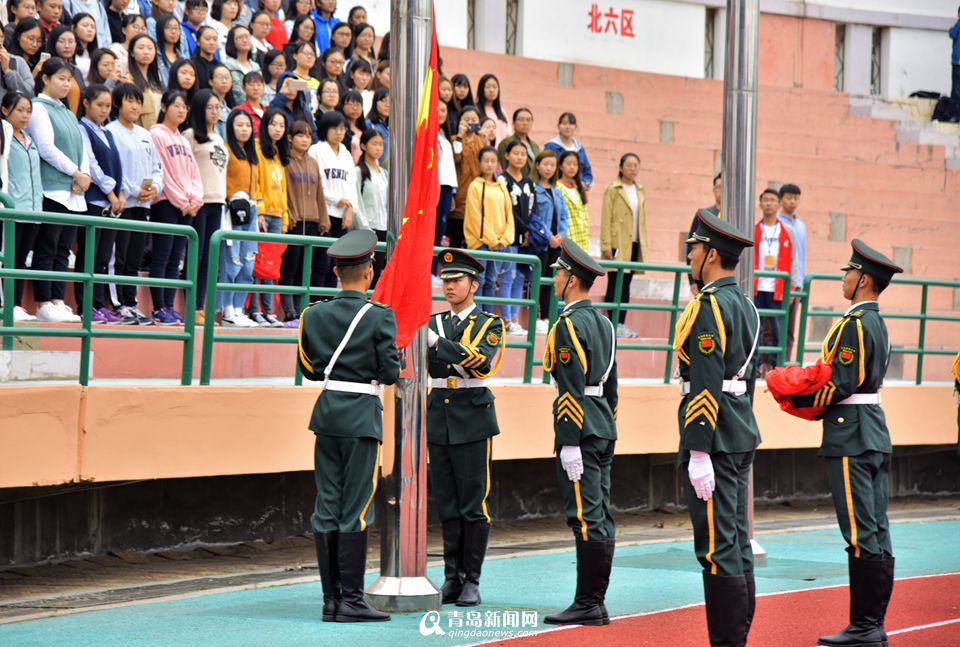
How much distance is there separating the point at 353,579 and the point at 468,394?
1.46 meters

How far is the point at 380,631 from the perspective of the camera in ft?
27.2

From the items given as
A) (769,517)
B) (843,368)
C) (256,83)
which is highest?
(256,83)

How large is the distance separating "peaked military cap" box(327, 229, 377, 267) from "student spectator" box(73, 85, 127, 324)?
2.71 meters

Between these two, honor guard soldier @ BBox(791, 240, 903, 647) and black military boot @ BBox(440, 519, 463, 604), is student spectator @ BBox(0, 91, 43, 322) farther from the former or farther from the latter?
honor guard soldier @ BBox(791, 240, 903, 647)

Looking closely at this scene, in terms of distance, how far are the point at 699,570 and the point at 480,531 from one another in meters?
2.38

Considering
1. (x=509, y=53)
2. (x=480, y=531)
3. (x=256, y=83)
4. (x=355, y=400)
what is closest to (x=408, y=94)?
(x=355, y=400)

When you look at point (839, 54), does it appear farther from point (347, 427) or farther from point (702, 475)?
point (702, 475)

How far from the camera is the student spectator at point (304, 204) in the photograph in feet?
39.9

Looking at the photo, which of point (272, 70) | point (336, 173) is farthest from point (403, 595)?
point (272, 70)

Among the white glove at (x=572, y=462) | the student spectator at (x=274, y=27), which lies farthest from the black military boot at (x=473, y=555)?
the student spectator at (x=274, y=27)

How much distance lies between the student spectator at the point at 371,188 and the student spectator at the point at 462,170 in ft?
3.06

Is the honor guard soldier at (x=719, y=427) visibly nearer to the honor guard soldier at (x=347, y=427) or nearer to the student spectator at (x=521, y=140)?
the honor guard soldier at (x=347, y=427)

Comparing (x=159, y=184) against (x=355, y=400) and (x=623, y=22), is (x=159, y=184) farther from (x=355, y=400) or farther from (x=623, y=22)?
(x=623, y=22)

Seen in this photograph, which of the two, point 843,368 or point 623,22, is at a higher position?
point 623,22
